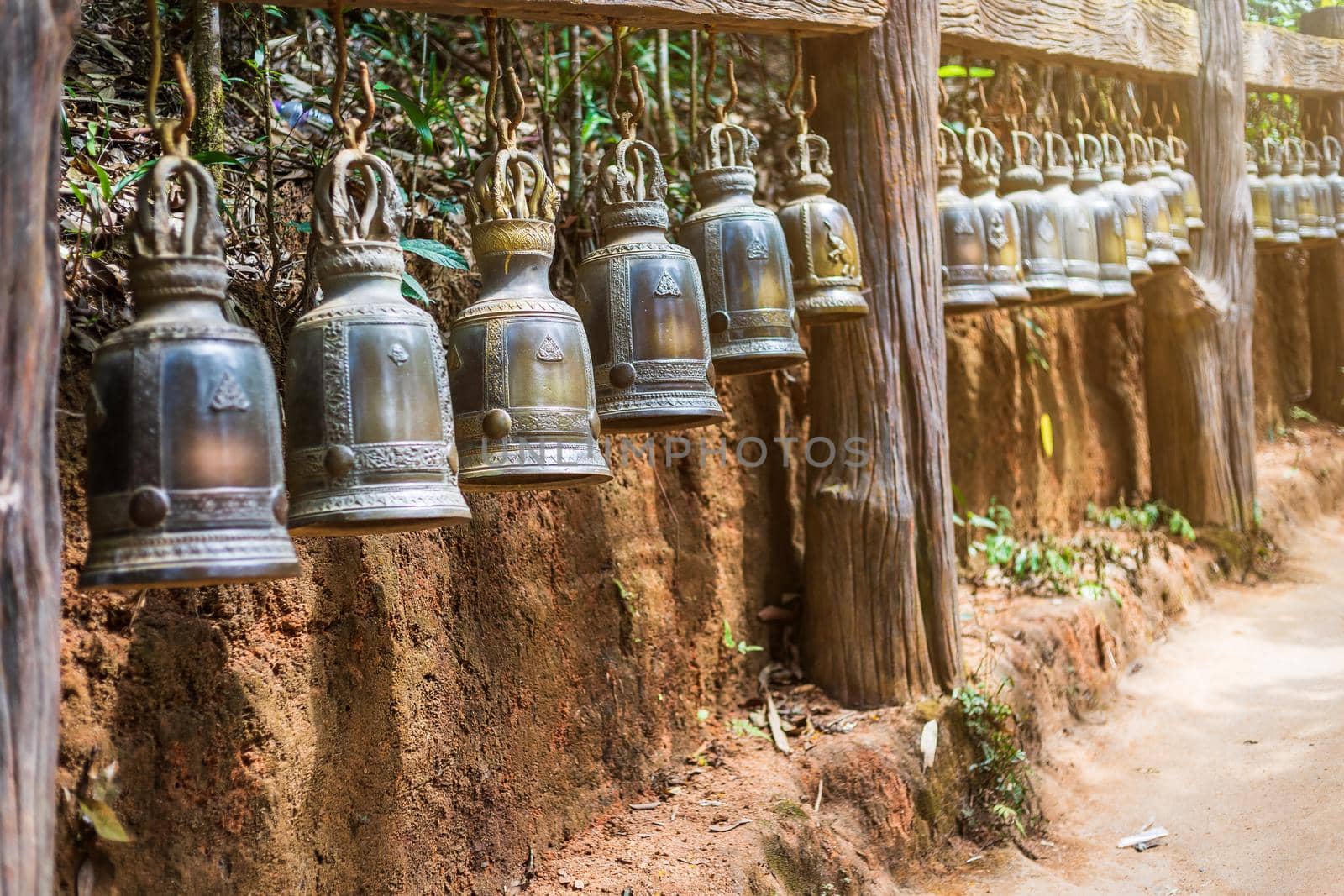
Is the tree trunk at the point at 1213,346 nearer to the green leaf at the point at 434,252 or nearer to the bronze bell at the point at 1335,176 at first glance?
the bronze bell at the point at 1335,176

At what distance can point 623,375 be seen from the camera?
10.1ft

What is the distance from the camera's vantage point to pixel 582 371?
281 centimetres

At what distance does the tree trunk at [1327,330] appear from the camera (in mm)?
9094

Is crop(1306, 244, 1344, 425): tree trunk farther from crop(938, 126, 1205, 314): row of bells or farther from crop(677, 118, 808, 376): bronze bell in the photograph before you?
crop(677, 118, 808, 376): bronze bell

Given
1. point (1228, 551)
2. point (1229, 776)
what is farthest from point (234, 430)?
point (1228, 551)

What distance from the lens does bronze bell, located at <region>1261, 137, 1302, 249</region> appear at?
7180 mm

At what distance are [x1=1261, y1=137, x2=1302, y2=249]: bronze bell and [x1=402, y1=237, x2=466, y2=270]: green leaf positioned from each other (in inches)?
219

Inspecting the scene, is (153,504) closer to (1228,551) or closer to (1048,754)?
(1048,754)

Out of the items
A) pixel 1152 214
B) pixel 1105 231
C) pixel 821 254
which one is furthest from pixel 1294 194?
pixel 821 254

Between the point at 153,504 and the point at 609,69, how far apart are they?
3.59 m

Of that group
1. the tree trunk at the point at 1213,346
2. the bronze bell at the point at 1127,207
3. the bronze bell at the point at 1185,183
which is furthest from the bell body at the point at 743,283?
the tree trunk at the point at 1213,346

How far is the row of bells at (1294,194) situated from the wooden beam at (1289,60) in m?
0.33

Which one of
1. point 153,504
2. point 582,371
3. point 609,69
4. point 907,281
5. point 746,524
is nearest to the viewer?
point 153,504

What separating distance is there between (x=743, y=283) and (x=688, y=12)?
0.75m
